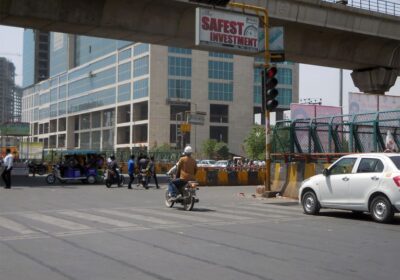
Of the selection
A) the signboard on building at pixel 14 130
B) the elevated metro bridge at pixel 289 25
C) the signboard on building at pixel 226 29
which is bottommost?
the signboard on building at pixel 14 130

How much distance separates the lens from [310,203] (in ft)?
48.7

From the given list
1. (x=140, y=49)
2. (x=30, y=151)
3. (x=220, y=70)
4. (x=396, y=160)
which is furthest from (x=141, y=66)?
(x=396, y=160)

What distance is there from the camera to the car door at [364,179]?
12812 mm

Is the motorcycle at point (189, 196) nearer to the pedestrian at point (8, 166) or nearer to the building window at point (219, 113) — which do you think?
the pedestrian at point (8, 166)

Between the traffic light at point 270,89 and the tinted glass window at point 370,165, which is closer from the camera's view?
the tinted glass window at point 370,165

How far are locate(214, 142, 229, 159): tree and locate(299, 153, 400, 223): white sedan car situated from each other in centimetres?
7494

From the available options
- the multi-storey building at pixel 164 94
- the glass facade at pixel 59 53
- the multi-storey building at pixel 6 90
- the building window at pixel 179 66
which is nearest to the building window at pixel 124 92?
the multi-storey building at pixel 164 94

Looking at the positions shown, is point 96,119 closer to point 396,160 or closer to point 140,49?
point 140,49

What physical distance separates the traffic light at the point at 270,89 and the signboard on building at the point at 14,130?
49592mm

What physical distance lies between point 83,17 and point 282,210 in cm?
1335

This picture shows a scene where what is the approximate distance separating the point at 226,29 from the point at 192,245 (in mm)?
11745

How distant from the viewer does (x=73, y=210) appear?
1527 cm

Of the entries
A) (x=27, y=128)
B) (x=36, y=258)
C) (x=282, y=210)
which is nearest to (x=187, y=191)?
(x=282, y=210)

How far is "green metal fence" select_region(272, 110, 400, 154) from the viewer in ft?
61.6
